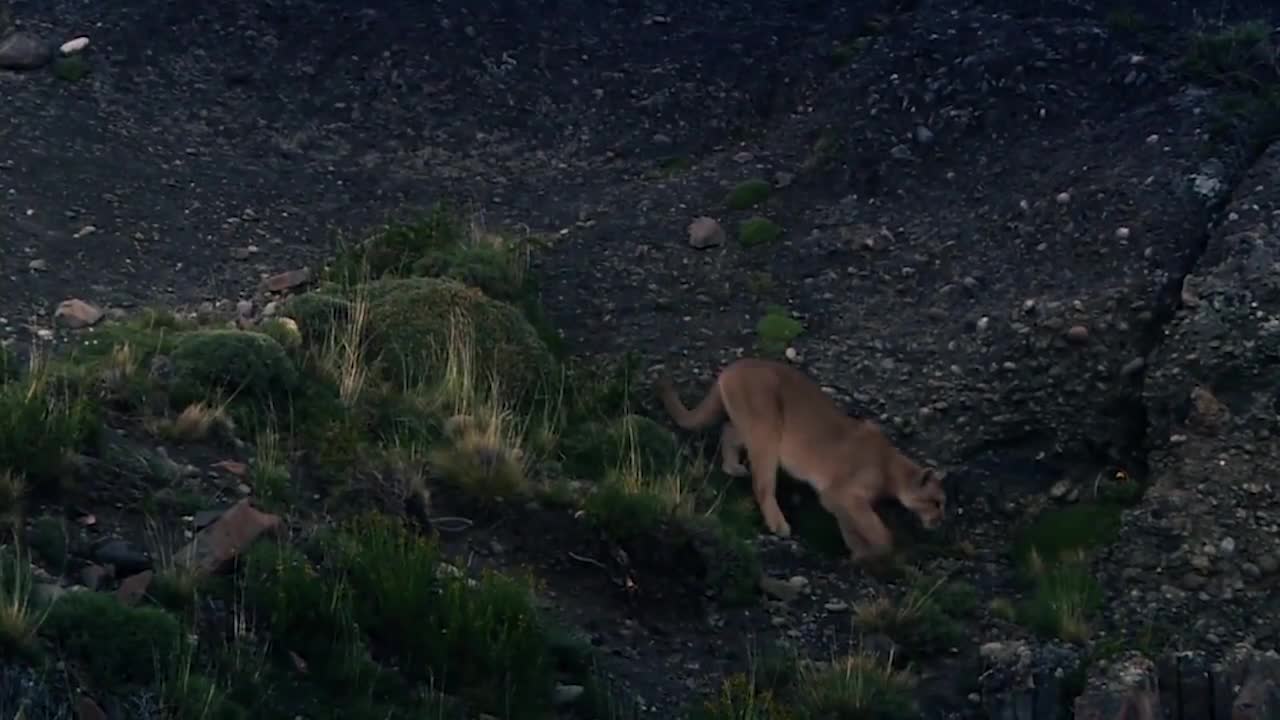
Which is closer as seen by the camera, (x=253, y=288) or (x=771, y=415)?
(x=771, y=415)

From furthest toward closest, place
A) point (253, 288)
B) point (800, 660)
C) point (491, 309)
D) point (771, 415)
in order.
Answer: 1. point (253, 288)
2. point (491, 309)
3. point (771, 415)
4. point (800, 660)

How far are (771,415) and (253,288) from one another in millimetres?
3920

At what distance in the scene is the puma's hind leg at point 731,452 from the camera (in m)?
10.9

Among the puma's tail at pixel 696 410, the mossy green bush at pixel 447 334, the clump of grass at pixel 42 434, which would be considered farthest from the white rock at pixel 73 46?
the clump of grass at pixel 42 434

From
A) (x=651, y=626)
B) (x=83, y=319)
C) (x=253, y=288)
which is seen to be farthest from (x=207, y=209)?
(x=651, y=626)

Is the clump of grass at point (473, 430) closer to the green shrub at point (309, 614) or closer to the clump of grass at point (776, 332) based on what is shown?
the green shrub at point (309, 614)

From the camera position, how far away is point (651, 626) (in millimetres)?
8867

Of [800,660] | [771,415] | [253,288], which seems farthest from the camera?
[253,288]

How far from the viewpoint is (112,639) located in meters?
6.71

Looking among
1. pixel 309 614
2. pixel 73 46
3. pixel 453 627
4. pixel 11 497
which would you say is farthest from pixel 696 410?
pixel 73 46

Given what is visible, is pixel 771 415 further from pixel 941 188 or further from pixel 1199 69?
pixel 1199 69

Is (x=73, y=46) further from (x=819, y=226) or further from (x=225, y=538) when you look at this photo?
(x=225, y=538)

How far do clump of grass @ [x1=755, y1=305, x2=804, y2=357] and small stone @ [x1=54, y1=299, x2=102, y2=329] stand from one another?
13.6 feet

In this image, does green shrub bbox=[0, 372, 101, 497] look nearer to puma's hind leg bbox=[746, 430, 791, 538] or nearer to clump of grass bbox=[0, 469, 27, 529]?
clump of grass bbox=[0, 469, 27, 529]
